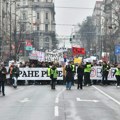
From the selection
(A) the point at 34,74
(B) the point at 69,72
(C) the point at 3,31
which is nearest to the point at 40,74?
(A) the point at 34,74

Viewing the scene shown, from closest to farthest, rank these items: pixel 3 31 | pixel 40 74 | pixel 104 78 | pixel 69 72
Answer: pixel 69 72 → pixel 104 78 → pixel 40 74 → pixel 3 31

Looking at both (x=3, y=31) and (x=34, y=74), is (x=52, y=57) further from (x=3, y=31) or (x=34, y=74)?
(x=34, y=74)

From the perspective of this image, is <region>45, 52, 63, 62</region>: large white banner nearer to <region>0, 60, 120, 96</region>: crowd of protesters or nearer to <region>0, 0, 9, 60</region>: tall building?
<region>0, 0, 9, 60</region>: tall building

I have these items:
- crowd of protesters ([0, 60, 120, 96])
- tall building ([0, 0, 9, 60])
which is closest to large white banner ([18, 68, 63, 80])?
crowd of protesters ([0, 60, 120, 96])

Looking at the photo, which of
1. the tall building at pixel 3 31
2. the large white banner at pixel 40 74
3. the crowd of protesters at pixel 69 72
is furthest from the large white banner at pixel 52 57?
the large white banner at pixel 40 74

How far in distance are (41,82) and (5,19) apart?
48.8 metres

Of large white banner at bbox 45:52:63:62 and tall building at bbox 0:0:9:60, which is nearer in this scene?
large white banner at bbox 45:52:63:62

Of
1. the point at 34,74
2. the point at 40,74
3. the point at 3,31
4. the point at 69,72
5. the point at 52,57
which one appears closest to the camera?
the point at 69,72

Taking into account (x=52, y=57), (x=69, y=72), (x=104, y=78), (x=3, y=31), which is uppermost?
(x=3, y=31)

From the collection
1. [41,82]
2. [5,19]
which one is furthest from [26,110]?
[5,19]

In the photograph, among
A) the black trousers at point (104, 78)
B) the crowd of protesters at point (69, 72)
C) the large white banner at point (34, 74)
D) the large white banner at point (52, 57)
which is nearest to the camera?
the crowd of protesters at point (69, 72)

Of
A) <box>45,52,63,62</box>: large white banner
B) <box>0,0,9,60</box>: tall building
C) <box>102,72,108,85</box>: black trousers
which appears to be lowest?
<box>102,72,108,85</box>: black trousers

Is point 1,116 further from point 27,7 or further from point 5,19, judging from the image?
point 27,7

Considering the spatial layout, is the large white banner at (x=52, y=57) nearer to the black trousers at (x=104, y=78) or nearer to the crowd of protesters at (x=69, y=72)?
the crowd of protesters at (x=69, y=72)
